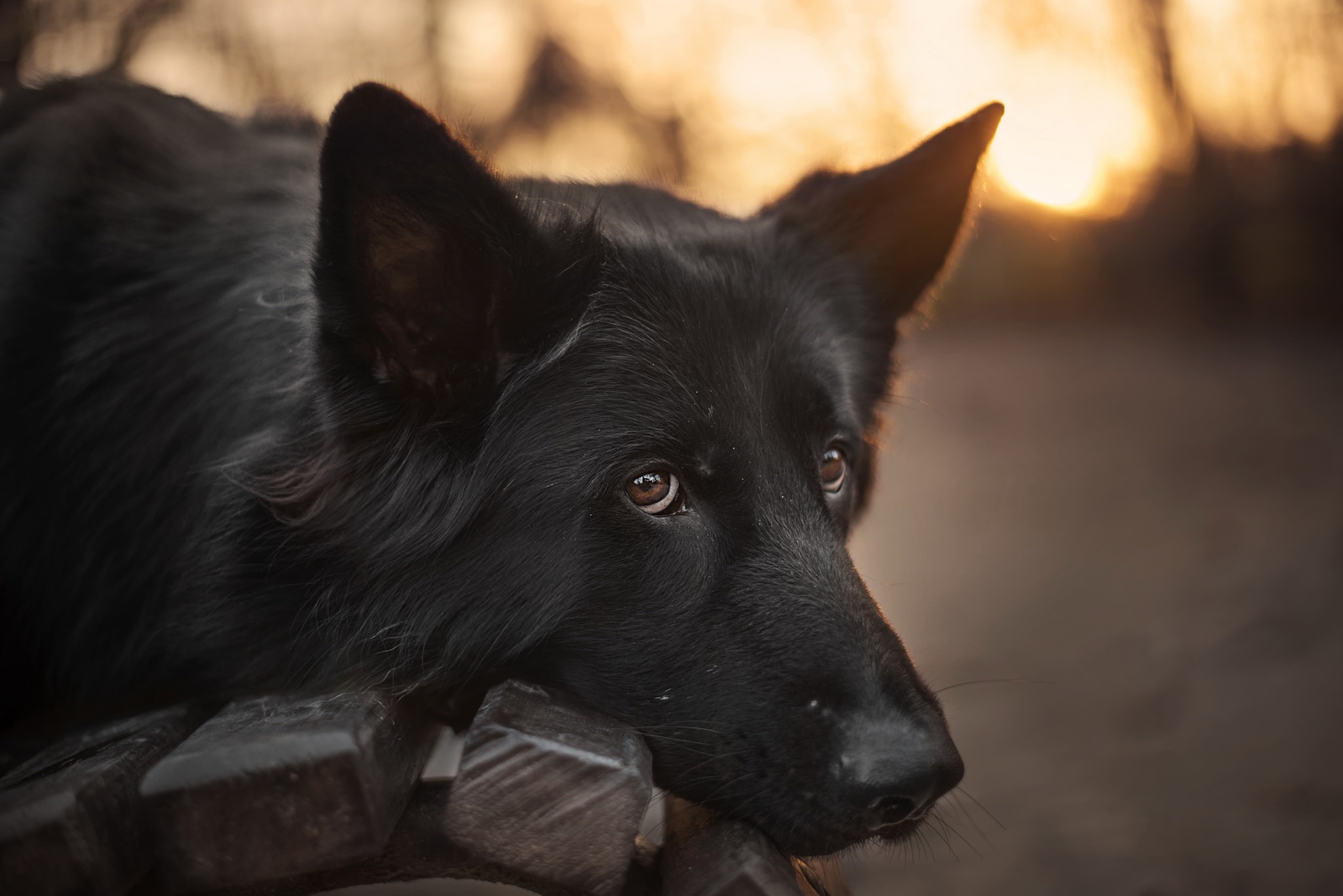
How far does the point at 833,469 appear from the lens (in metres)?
2.47

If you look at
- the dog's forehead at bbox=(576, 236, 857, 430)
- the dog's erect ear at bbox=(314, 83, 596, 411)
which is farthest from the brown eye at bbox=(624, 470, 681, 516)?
the dog's erect ear at bbox=(314, 83, 596, 411)

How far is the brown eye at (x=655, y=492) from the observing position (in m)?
2.04

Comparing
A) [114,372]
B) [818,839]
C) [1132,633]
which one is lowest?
[1132,633]

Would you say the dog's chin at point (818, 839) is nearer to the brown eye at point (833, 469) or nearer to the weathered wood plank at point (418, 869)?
the weathered wood plank at point (418, 869)

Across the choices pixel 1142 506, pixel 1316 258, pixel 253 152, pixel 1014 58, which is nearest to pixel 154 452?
pixel 253 152

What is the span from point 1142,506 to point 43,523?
906cm

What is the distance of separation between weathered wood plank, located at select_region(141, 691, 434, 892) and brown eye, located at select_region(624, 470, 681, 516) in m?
0.80

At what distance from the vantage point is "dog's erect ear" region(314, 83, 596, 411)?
1.72 meters

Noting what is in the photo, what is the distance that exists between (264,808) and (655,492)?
3.14ft

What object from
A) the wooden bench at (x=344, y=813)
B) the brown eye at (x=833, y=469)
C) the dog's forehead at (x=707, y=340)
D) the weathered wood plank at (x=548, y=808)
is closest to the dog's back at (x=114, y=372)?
the dog's forehead at (x=707, y=340)

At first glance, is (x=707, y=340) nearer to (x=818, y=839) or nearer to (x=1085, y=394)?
(x=818, y=839)

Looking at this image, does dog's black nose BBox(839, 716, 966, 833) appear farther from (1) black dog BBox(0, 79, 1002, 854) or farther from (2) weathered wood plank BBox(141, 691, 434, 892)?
(2) weathered wood plank BBox(141, 691, 434, 892)

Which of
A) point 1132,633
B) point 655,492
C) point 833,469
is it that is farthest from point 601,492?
point 1132,633

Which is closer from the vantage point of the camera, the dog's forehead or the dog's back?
the dog's forehead
